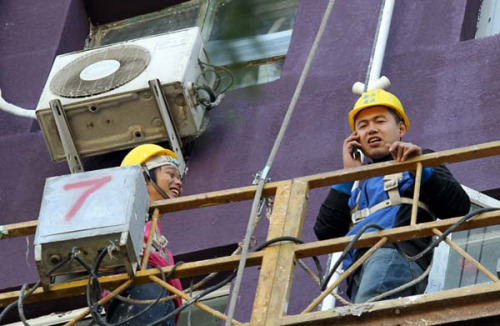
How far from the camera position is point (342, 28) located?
37.7 ft

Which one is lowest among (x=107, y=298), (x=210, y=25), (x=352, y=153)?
(x=107, y=298)

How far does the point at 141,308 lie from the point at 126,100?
3.34 m

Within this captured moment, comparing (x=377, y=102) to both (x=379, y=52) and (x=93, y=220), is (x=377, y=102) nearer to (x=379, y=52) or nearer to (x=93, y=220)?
(x=93, y=220)

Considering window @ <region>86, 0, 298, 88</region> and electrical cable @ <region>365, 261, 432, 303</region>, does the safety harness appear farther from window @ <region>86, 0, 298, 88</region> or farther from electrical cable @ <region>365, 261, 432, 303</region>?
window @ <region>86, 0, 298, 88</region>

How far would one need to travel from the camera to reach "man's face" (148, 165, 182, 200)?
8.76 m

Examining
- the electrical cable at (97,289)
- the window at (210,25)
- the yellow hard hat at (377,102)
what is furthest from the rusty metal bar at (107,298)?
the window at (210,25)

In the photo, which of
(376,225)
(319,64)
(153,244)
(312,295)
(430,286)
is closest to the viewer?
(376,225)

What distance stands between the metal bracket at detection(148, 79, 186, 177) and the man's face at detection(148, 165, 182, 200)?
1765mm

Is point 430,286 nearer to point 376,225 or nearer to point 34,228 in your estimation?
point 376,225

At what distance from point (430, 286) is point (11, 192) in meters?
3.92

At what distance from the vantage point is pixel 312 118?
10.8 metres

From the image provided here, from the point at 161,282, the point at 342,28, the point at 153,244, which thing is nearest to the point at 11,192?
the point at 342,28

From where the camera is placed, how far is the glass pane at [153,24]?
1295 centimetres

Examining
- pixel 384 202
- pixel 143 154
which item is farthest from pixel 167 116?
pixel 384 202
